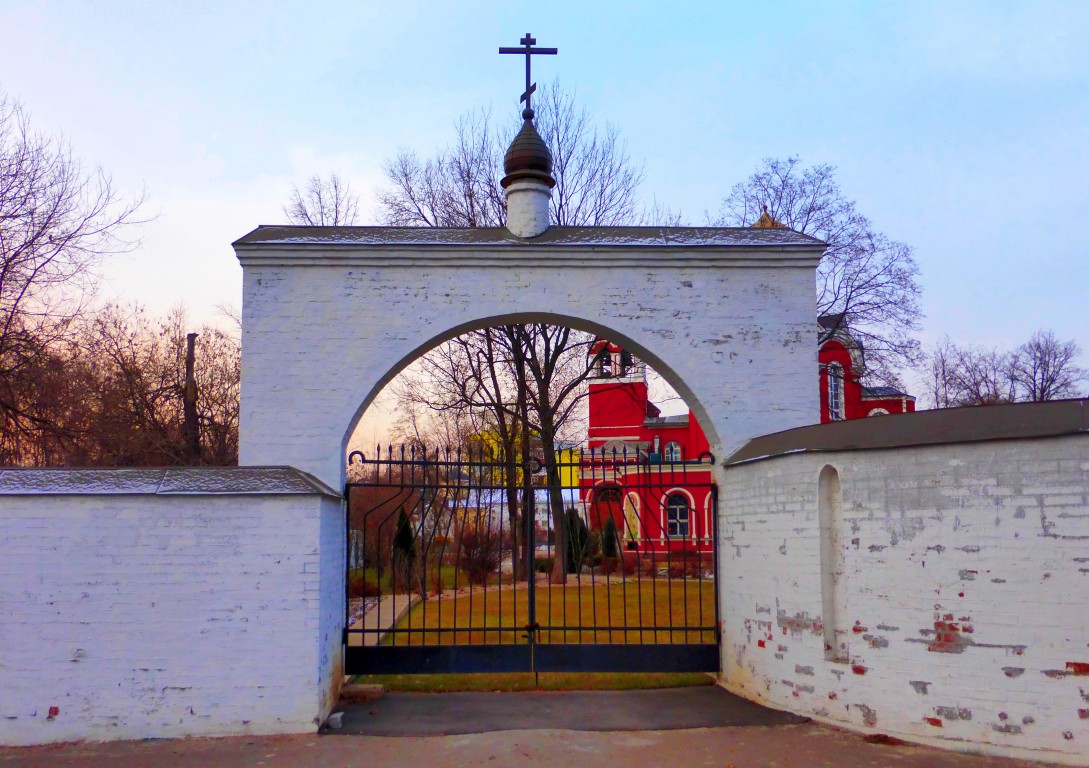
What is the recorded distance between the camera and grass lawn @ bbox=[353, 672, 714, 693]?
9.13 metres

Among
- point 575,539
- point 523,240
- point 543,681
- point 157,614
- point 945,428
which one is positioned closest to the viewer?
point 945,428

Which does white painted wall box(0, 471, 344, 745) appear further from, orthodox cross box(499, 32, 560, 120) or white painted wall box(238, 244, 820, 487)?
orthodox cross box(499, 32, 560, 120)

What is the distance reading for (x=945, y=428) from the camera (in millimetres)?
6734

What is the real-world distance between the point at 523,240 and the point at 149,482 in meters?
3.98

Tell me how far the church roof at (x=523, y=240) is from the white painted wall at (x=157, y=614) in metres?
2.54

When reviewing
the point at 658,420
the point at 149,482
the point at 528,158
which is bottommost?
the point at 149,482

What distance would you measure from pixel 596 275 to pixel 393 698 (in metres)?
4.46

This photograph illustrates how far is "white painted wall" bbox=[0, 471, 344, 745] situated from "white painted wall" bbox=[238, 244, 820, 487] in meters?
1.04

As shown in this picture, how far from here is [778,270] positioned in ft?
29.0

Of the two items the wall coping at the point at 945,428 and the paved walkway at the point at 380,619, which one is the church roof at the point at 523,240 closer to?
the wall coping at the point at 945,428

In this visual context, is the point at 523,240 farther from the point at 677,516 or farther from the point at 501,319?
the point at 677,516

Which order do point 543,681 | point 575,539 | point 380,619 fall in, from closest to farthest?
1. point 543,681
2. point 575,539
3. point 380,619

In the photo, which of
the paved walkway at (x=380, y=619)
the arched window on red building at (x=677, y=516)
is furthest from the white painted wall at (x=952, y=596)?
the paved walkway at (x=380, y=619)

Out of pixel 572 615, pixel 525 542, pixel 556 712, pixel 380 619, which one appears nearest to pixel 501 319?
pixel 556 712
